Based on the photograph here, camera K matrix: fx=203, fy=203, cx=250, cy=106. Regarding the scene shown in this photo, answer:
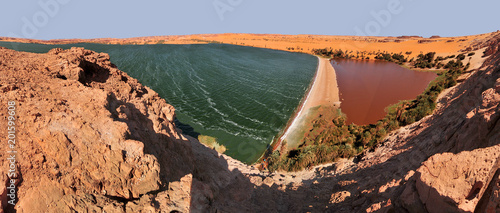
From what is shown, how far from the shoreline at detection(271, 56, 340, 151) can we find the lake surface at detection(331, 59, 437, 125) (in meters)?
1.36

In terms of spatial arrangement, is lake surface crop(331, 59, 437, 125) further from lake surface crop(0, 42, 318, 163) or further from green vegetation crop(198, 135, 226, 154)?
green vegetation crop(198, 135, 226, 154)

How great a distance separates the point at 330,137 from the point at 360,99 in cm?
1601

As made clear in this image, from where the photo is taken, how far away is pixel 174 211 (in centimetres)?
652

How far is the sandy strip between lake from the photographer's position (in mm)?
26627

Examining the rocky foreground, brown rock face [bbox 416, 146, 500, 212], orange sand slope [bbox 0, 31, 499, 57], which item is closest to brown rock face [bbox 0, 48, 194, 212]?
the rocky foreground

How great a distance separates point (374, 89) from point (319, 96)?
11384 mm

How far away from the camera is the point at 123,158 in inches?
234

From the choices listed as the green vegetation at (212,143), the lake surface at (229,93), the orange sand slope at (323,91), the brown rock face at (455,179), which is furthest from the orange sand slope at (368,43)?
the brown rock face at (455,179)

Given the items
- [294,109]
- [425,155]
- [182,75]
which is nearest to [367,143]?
[425,155]

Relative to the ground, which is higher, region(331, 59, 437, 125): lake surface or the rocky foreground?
the rocky foreground

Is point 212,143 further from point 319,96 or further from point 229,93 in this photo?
point 319,96

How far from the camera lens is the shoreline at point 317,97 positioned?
83.6 ft

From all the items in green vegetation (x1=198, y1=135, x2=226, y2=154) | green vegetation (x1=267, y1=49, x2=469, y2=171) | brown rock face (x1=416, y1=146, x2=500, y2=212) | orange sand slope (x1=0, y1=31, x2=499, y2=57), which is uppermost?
orange sand slope (x1=0, y1=31, x2=499, y2=57)

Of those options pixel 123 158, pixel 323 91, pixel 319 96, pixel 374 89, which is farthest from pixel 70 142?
pixel 374 89
